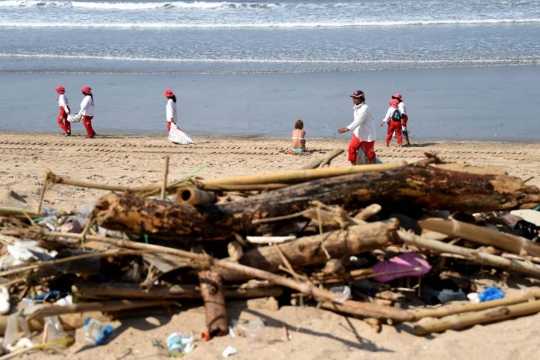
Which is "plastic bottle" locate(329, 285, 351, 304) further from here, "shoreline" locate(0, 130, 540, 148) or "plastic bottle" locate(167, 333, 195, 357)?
"shoreline" locate(0, 130, 540, 148)

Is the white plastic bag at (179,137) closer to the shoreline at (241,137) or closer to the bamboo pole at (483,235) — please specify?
the shoreline at (241,137)

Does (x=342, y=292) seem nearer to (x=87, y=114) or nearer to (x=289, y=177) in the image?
(x=289, y=177)

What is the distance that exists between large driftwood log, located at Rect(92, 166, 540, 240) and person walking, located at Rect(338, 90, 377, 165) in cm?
455

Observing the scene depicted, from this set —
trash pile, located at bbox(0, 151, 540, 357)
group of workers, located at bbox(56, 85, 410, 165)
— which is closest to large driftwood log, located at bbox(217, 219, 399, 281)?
trash pile, located at bbox(0, 151, 540, 357)

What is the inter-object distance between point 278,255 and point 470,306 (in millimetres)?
1769

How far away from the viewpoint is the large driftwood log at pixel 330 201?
5977 millimetres

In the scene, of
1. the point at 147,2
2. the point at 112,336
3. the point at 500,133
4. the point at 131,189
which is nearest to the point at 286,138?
the point at 500,133

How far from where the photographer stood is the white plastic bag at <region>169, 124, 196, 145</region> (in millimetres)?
15523

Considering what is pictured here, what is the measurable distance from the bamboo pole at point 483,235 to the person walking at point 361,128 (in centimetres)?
478

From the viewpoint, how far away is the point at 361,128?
37.8 ft

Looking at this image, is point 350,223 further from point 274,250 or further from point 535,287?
point 535,287

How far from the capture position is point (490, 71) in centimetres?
2233

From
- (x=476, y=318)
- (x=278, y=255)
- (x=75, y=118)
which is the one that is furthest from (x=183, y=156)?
(x=476, y=318)

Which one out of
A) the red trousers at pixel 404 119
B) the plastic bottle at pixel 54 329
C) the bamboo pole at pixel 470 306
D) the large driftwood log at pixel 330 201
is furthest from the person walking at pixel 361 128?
the plastic bottle at pixel 54 329
